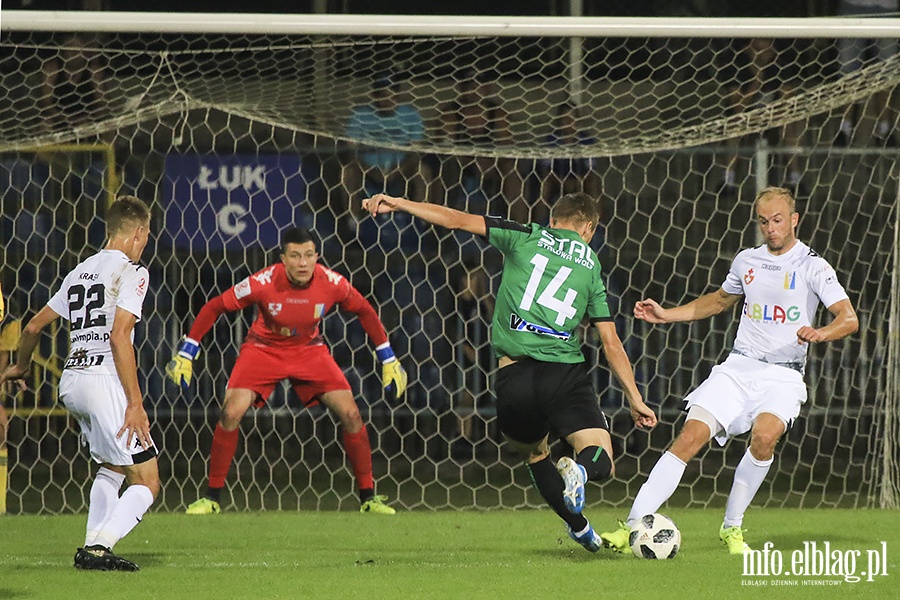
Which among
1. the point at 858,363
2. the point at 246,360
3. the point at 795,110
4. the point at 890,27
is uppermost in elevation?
the point at 890,27

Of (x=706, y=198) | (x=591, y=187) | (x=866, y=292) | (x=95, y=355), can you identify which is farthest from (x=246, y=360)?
(x=866, y=292)

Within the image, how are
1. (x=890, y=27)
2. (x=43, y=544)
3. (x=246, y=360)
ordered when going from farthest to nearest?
(x=246, y=360) → (x=890, y=27) → (x=43, y=544)

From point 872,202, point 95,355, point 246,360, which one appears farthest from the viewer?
point 872,202

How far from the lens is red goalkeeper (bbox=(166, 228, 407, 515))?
7391 mm

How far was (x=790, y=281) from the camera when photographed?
5.81 metres

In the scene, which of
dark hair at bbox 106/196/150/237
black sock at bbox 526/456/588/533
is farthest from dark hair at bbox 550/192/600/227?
dark hair at bbox 106/196/150/237

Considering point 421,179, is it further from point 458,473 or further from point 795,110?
point 795,110

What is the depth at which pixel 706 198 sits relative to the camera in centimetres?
996

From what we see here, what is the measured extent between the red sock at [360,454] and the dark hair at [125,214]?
2.64m

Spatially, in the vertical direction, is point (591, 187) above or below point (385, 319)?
above

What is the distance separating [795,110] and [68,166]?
17.0 ft

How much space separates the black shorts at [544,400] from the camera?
536 cm

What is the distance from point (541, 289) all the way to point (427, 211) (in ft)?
2.12

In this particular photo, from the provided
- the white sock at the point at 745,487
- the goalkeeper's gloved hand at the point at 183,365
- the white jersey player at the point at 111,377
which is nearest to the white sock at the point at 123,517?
the white jersey player at the point at 111,377
